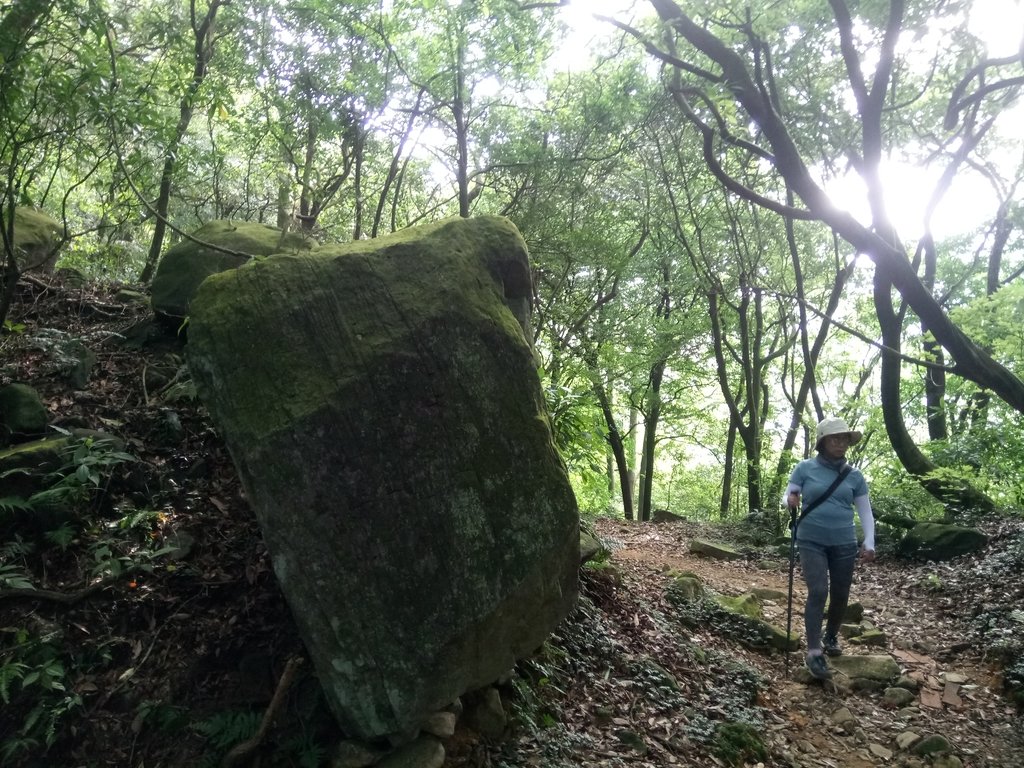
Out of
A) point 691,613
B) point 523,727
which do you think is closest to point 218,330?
point 523,727

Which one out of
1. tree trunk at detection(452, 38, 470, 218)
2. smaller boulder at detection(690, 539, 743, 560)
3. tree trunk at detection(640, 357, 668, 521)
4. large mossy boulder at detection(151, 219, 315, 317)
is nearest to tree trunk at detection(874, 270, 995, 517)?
smaller boulder at detection(690, 539, 743, 560)

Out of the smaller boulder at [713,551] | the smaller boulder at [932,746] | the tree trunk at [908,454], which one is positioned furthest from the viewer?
the smaller boulder at [713,551]

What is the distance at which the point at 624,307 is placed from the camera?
58.1 ft

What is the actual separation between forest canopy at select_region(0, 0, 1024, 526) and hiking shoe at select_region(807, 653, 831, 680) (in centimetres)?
314

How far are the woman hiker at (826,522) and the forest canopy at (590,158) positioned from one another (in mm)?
1684

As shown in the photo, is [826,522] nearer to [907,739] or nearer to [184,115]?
[907,739]

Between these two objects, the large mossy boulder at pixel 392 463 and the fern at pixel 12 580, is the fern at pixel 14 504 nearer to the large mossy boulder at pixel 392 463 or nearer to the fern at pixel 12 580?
the fern at pixel 12 580

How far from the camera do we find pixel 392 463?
383 centimetres

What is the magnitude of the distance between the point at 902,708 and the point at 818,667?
695 mm

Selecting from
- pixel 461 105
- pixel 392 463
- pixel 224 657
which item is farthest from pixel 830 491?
pixel 461 105

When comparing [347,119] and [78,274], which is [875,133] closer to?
[347,119]

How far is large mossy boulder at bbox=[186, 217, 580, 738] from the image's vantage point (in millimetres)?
3580

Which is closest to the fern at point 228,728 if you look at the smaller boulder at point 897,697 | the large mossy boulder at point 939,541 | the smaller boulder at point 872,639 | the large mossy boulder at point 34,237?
the smaller boulder at point 897,697

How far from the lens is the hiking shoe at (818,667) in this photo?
5.87 metres
